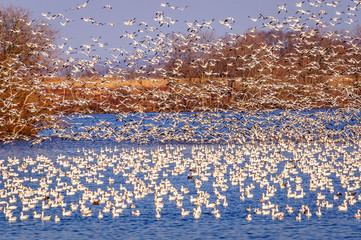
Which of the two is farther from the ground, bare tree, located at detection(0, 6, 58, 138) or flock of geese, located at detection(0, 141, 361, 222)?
bare tree, located at detection(0, 6, 58, 138)

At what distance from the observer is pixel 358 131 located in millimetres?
45719

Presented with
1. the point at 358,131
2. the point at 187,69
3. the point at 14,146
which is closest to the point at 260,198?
the point at 358,131

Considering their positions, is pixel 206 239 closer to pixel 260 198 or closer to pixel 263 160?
pixel 260 198

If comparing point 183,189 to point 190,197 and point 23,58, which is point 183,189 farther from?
point 23,58

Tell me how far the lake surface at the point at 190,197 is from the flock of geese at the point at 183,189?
0.15 ft

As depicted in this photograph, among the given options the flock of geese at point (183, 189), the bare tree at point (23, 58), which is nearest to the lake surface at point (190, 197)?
the flock of geese at point (183, 189)

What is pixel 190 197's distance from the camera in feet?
79.5

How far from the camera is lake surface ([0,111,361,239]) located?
776 inches

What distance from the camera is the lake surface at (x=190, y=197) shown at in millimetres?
19719

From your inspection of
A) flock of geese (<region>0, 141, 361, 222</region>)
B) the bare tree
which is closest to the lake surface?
flock of geese (<region>0, 141, 361, 222</region>)

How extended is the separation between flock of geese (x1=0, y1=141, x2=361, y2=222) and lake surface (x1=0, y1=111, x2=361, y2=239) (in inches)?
1.8

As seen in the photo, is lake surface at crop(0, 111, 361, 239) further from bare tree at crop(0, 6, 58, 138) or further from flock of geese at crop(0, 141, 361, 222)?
bare tree at crop(0, 6, 58, 138)

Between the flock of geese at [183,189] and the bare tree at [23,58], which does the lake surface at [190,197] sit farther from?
the bare tree at [23,58]

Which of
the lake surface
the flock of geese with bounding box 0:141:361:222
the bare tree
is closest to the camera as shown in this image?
the lake surface
